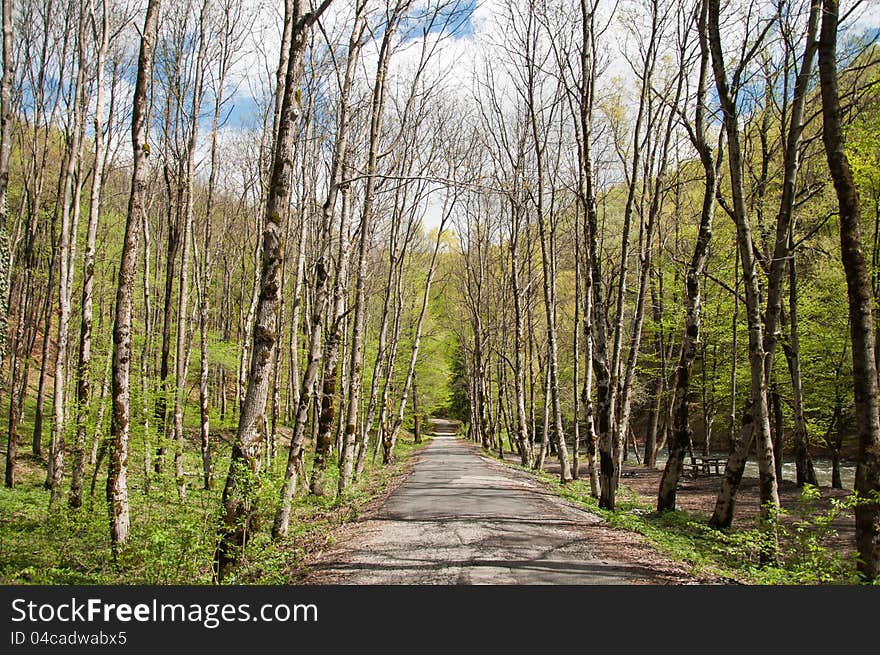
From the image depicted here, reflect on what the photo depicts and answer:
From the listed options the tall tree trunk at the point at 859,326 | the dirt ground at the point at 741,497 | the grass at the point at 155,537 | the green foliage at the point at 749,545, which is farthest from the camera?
the dirt ground at the point at 741,497

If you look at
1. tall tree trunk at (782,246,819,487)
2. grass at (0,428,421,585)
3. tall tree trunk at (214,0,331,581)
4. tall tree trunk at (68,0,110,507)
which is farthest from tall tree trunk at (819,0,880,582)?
tall tree trunk at (68,0,110,507)

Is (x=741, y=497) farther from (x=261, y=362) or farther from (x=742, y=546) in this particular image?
(x=261, y=362)

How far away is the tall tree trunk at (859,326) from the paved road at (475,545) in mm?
2246

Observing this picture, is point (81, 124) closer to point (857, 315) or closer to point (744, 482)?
point (857, 315)

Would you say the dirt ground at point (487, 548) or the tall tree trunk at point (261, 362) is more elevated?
the tall tree trunk at point (261, 362)

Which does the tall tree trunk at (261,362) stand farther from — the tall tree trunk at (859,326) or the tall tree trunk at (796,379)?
the tall tree trunk at (796,379)

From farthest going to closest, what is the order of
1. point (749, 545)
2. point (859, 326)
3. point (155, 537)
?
1. point (749, 545)
2. point (859, 326)
3. point (155, 537)

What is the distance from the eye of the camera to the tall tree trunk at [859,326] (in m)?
5.73

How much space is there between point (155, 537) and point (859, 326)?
746 centimetres

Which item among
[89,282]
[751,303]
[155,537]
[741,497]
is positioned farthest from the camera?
[741,497]

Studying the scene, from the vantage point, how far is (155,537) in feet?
16.6

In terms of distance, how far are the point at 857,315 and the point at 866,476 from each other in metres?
1.71

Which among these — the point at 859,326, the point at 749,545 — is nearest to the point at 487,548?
the point at 749,545

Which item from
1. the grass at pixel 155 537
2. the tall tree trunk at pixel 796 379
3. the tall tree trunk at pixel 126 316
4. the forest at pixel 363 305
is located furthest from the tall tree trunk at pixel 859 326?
the tall tree trunk at pixel 796 379
